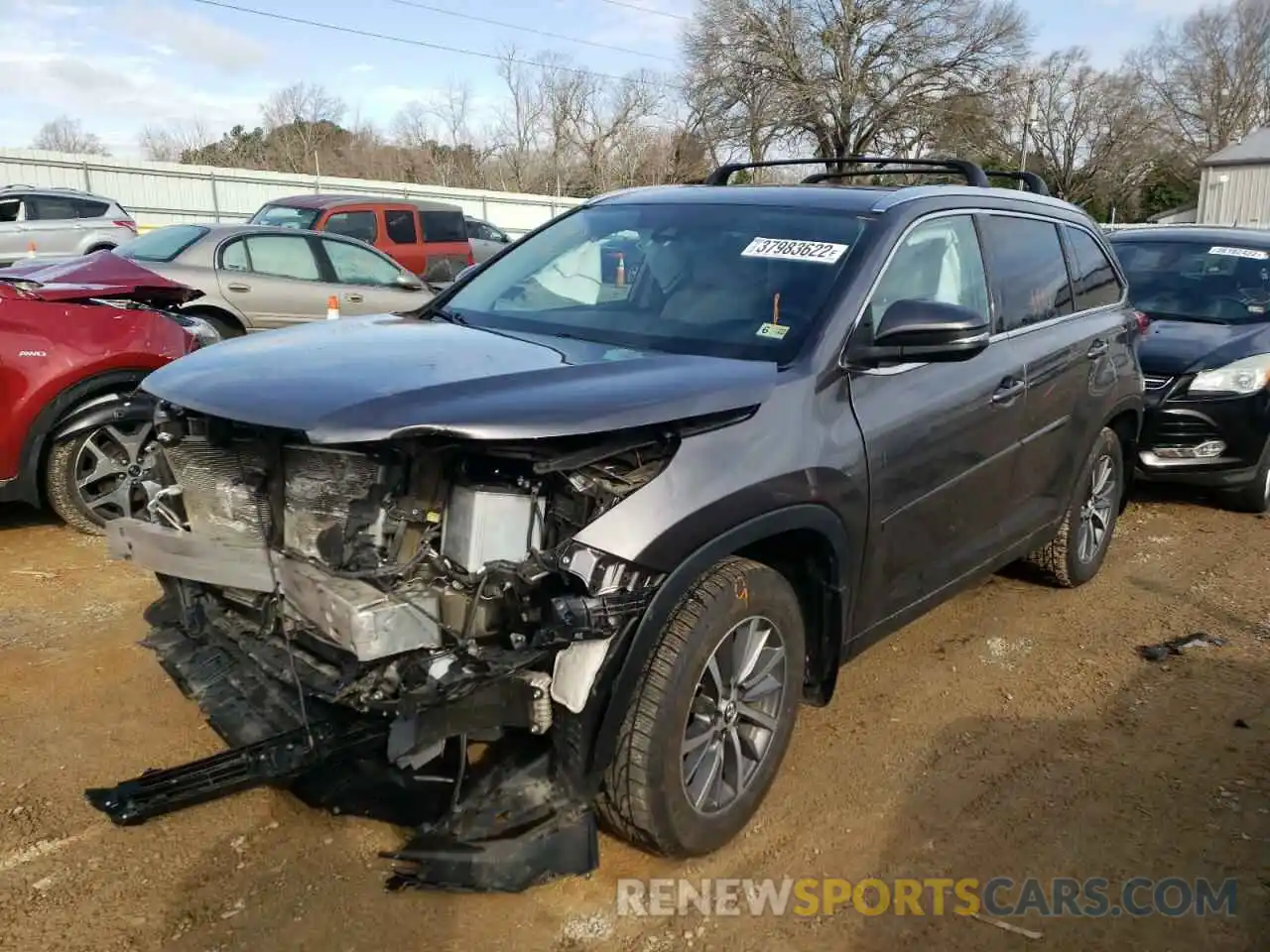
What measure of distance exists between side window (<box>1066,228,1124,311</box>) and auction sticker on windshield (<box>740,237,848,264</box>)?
185 centimetres

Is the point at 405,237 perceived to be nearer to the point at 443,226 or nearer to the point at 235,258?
the point at 443,226

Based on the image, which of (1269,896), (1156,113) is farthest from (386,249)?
(1156,113)

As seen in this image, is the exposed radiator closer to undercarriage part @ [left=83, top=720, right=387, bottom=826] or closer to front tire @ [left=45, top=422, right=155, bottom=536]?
undercarriage part @ [left=83, top=720, right=387, bottom=826]

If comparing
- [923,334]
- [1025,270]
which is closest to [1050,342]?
[1025,270]

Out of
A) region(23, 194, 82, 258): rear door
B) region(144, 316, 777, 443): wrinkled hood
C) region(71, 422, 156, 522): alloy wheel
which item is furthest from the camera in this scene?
region(23, 194, 82, 258): rear door

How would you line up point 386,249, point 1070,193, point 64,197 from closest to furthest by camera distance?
point 386,249, point 64,197, point 1070,193

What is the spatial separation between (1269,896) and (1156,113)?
7115 cm

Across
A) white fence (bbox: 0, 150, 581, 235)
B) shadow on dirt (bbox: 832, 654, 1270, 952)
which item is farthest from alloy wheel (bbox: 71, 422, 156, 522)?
white fence (bbox: 0, 150, 581, 235)

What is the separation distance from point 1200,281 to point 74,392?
7549 millimetres

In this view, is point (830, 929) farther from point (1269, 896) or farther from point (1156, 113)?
point (1156, 113)

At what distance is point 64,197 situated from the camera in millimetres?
17000

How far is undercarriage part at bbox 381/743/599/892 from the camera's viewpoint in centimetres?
267

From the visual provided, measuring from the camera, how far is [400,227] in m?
15.4

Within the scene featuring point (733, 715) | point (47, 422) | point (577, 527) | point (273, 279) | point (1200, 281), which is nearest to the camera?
point (577, 527)
